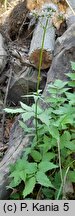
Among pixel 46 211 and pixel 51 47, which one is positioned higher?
pixel 51 47

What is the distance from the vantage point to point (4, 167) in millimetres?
2844

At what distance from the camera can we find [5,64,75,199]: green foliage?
2352 millimetres

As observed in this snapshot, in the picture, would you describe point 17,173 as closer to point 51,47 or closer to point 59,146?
point 59,146

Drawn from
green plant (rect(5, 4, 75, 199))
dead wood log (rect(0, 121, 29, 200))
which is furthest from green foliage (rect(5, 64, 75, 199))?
dead wood log (rect(0, 121, 29, 200))

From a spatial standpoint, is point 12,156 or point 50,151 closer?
point 50,151

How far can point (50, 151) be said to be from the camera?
2.64m

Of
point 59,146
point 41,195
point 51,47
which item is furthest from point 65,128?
point 51,47

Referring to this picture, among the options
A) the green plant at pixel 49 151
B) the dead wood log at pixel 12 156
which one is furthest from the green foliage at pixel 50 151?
the dead wood log at pixel 12 156

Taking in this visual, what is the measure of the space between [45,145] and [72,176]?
0.88ft

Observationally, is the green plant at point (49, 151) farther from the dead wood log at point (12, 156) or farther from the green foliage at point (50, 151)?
the dead wood log at point (12, 156)

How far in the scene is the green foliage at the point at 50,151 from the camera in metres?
2.35

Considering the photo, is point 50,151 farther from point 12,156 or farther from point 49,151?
point 12,156

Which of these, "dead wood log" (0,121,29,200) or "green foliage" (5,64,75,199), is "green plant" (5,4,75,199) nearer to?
"green foliage" (5,64,75,199)

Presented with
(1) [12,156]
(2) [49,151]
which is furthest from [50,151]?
(1) [12,156]
